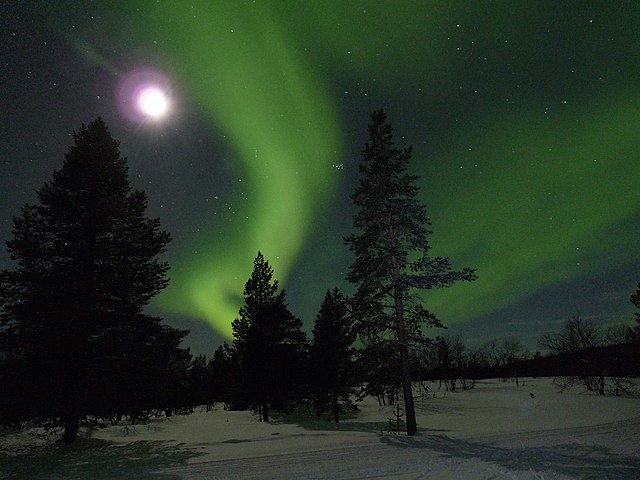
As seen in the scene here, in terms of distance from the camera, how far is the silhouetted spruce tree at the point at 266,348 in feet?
99.3

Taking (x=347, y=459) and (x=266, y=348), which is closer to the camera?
(x=347, y=459)

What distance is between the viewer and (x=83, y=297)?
14242 millimetres

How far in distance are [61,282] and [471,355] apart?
4878 inches

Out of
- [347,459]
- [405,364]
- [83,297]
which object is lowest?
[347,459]

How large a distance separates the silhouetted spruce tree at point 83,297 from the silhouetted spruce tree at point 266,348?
15272mm

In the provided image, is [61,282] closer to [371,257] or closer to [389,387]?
[371,257]

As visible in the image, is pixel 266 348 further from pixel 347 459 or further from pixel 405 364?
pixel 347 459

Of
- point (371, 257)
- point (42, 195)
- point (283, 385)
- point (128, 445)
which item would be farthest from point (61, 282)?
point (283, 385)

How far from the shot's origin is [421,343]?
1528 centimetres

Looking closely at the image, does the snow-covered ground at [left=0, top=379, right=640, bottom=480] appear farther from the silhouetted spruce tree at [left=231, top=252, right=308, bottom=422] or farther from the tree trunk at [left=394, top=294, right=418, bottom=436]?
the silhouetted spruce tree at [left=231, top=252, right=308, bottom=422]

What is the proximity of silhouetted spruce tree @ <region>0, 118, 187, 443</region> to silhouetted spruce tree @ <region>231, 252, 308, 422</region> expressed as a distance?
1527 cm

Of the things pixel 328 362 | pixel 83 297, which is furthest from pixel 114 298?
pixel 328 362

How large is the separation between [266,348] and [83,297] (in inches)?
740

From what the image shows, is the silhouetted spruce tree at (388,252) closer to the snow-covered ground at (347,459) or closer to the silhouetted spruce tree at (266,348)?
the snow-covered ground at (347,459)
